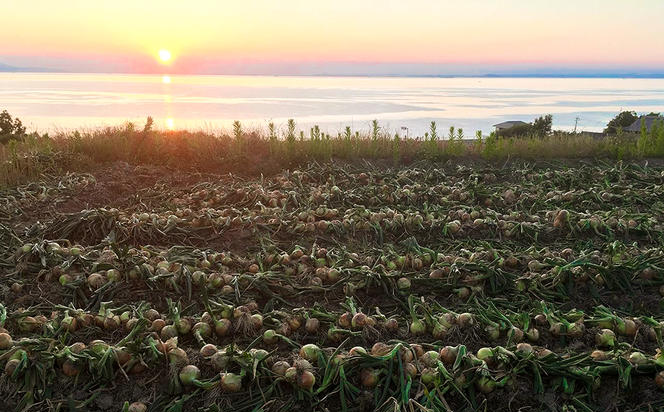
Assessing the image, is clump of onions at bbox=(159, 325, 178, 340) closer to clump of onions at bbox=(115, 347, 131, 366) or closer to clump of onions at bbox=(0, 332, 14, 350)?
clump of onions at bbox=(115, 347, 131, 366)

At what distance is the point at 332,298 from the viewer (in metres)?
4.48

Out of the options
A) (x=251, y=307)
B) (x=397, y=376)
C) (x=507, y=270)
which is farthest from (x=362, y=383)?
(x=507, y=270)

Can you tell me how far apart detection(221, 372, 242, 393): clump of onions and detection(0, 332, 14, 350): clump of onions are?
4.70ft

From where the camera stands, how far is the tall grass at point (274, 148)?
971 cm

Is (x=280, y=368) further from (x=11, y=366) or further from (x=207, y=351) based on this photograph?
(x=11, y=366)

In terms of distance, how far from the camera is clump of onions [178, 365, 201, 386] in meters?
3.09

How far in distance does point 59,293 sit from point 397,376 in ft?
9.70

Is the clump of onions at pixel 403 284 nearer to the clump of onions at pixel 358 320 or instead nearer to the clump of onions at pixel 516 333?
the clump of onions at pixel 358 320

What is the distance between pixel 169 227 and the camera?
19.2 feet

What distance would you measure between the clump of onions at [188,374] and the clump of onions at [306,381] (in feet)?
1.95

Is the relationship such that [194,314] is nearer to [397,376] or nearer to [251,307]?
[251,307]

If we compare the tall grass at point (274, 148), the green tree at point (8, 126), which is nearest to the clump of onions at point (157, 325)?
the tall grass at point (274, 148)

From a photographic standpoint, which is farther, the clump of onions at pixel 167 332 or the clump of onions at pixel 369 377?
the clump of onions at pixel 167 332

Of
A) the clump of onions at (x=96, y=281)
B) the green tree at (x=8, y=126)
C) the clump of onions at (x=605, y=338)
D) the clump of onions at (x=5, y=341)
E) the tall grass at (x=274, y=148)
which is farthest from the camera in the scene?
the green tree at (x=8, y=126)
